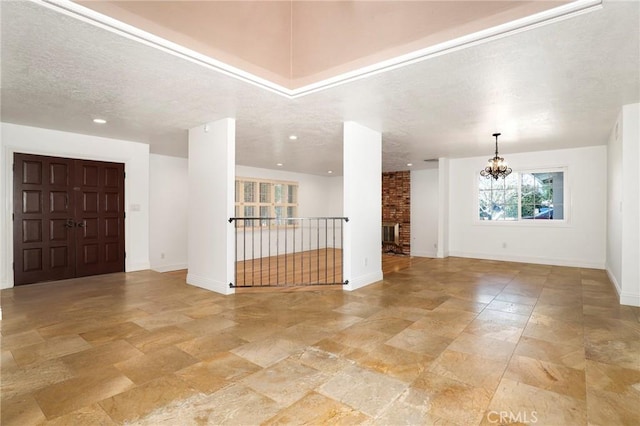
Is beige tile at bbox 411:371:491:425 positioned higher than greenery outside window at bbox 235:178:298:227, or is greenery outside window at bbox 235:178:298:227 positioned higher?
greenery outside window at bbox 235:178:298:227

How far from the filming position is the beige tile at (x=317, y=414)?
180 centimetres

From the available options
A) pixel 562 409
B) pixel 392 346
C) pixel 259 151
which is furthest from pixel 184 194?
pixel 562 409

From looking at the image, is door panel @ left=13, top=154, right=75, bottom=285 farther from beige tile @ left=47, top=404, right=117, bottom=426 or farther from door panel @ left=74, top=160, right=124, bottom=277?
beige tile @ left=47, top=404, right=117, bottom=426

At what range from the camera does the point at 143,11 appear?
245cm

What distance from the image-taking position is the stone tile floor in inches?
75.2

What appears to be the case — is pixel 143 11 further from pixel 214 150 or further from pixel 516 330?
pixel 516 330

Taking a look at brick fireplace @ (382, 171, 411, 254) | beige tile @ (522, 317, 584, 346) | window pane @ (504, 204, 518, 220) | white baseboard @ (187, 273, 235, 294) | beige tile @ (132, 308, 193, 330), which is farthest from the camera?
brick fireplace @ (382, 171, 411, 254)

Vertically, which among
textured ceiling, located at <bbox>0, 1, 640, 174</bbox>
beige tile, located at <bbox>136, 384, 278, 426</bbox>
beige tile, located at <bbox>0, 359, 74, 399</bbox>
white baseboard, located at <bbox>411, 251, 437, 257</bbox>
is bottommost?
white baseboard, located at <bbox>411, 251, 437, 257</bbox>

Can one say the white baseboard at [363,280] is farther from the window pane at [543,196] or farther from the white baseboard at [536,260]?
the window pane at [543,196]

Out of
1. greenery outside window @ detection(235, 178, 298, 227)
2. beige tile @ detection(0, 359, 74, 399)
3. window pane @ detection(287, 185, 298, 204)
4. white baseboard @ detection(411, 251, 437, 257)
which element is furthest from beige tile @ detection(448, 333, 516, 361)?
window pane @ detection(287, 185, 298, 204)

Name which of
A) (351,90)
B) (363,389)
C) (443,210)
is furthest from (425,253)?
(363,389)

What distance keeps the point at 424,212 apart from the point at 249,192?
5.26m

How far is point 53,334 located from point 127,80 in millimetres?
2507

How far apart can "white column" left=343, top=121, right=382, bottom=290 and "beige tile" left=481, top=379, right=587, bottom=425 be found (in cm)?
284
